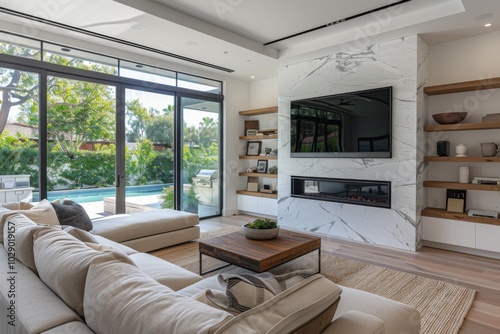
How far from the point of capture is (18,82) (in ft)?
12.4

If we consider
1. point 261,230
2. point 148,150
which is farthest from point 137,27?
point 261,230

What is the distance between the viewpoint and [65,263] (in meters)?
1.28

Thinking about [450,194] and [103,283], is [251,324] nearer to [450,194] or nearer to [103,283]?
[103,283]

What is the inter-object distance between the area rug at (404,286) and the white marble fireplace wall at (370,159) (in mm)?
977

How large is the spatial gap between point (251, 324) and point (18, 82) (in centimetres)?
438

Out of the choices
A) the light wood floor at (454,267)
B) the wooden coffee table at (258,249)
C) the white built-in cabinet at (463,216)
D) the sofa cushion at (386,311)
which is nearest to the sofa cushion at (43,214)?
the wooden coffee table at (258,249)

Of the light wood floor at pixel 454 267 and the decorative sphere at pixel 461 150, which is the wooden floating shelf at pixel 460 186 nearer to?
the decorative sphere at pixel 461 150

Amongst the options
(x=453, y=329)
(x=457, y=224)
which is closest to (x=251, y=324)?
(x=453, y=329)

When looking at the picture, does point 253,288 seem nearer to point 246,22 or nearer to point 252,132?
point 246,22

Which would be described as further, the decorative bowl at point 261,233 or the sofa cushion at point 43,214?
the decorative bowl at point 261,233

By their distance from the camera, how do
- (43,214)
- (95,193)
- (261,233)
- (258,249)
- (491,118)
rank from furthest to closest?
(95,193) → (491,118) → (261,233) → (258,249) → (43,214)

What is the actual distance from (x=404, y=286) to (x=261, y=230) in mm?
1473

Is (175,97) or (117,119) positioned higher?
(175,97)

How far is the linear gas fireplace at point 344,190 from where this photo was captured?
432 centimetres
